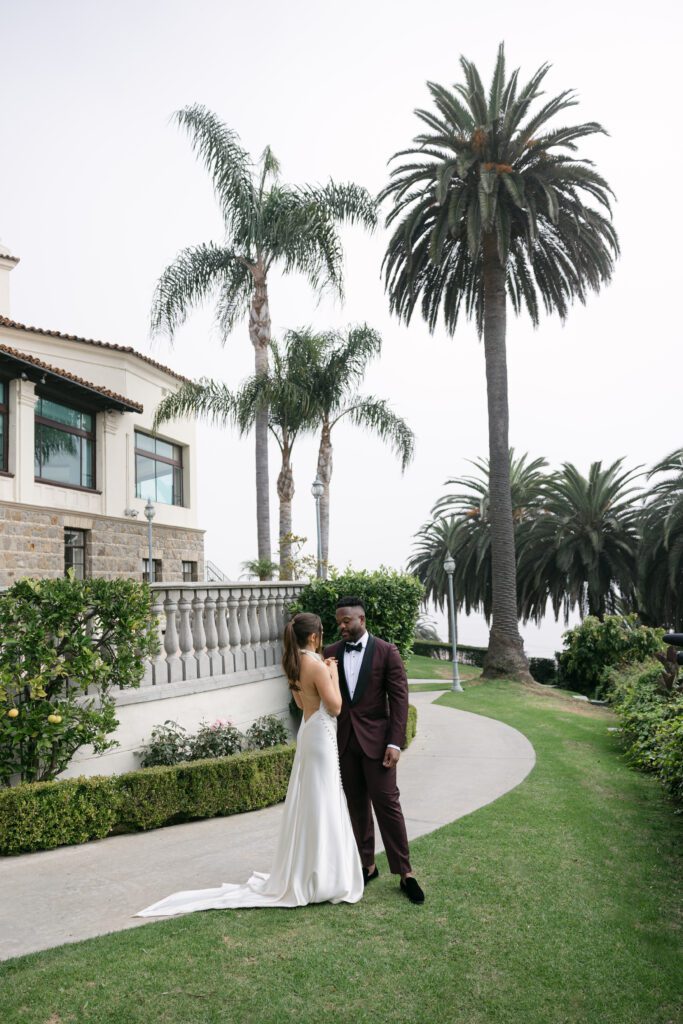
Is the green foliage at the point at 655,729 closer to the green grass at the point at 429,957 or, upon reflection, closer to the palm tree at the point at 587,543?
the green grass at the point at 429,957

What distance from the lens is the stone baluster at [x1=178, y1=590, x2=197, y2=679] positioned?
30.3 ft

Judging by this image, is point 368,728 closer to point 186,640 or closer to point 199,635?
point 186,640

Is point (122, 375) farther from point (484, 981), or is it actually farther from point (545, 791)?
point (484, 981)

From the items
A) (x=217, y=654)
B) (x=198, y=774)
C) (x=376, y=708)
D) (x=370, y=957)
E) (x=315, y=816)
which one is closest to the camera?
(x=370, y=957)

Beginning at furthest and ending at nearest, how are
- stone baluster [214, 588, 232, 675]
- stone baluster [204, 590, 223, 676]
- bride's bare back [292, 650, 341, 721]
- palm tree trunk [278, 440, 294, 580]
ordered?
palm tree trunk [278, 440, 294, 580] < stone baluster [214, 588, 232, 675] < stone baluster [204, 590, 223, 676] < bride's bare back [292, 650, 341, 721]

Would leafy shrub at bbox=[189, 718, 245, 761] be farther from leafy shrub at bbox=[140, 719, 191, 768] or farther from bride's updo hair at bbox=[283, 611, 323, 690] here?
bride's updo hair at bbox=[283, 611, 323, 690]

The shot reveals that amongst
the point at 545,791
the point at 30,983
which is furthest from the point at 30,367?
the point at 30,983

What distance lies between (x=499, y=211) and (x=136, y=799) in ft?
66.4

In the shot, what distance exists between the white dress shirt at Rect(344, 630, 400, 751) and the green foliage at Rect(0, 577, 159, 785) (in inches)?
116

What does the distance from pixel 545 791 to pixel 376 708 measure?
4.22 meters

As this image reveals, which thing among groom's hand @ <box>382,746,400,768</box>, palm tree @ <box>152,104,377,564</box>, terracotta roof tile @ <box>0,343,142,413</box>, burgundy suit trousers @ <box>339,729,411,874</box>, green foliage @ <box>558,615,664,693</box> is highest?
palm tree @ <box>152,104,377,564</box>

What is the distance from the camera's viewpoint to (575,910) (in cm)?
532

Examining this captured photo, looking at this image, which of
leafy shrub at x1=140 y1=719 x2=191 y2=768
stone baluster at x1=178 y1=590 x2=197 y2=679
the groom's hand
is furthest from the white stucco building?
the groom's hand

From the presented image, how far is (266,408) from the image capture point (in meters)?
24.4
